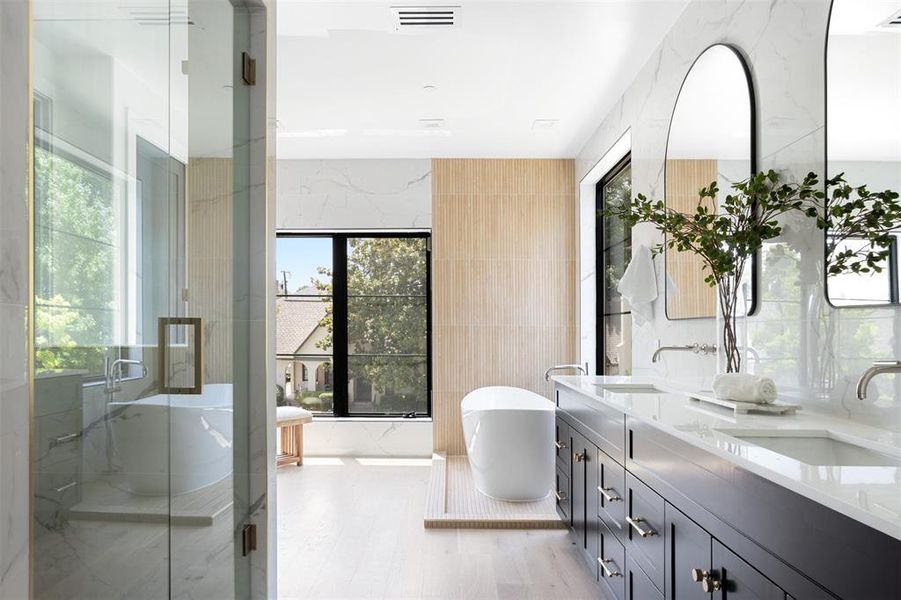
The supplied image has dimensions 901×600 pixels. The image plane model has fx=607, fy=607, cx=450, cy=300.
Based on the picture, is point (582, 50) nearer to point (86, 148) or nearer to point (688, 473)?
point (688, 473)

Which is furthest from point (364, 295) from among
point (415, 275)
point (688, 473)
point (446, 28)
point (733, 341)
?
point (688, 473)

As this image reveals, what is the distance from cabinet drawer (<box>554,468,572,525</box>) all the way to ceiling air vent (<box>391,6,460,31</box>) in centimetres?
226

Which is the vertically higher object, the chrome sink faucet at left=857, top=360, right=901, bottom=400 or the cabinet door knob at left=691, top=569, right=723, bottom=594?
the chrome sink faucet at left=857, top=360, right=901, bottom=400

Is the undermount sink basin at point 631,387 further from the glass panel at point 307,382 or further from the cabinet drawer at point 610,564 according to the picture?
the glass panel at point 307,382

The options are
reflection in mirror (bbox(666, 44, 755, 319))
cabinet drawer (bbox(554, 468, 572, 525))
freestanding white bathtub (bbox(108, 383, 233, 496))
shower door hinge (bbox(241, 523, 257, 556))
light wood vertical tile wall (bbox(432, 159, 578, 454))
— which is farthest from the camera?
light wood vertical tile wall (bbox(432, 159, 578, 454))

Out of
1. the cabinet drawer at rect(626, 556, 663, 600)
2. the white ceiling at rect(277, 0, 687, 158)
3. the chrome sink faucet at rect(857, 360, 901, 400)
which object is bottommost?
the cabinet drawer at rect(626, 556, 663, 600)

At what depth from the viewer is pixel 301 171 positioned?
5176mm

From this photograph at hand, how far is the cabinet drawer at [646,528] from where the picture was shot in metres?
1.72

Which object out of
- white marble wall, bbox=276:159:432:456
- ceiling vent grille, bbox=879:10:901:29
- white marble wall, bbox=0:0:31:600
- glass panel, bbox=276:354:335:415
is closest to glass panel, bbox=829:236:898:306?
ceiling vent grille, bbox=879:10:901:29

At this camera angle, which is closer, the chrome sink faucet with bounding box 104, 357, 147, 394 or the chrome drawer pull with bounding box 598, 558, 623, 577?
the chrome sink faucet with bounding box 104, 357, 147, 394

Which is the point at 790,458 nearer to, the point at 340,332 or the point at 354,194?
the point at 340,332

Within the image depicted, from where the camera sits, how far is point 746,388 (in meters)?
1.81

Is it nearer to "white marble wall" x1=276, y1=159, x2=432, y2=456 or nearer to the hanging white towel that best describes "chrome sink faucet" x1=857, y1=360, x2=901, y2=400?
the hanging white towel

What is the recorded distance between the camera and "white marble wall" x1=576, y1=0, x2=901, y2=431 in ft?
5.17
